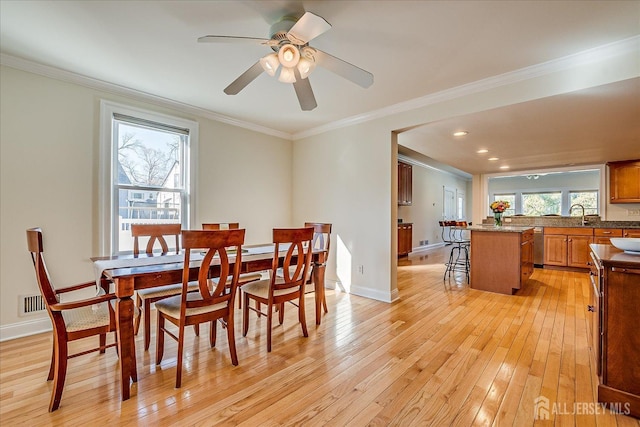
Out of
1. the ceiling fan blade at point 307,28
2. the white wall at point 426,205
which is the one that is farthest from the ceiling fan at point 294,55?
the white wall at point 426,205

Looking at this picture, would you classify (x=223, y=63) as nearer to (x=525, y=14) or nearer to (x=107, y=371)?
(x=525, y=14)

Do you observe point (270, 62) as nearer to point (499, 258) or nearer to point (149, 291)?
point (149, 291)

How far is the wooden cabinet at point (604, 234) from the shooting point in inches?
197

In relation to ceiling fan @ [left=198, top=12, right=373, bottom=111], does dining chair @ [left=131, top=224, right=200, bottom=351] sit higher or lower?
lower

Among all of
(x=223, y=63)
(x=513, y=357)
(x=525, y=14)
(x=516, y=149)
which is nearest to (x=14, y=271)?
(x=223, y=63)

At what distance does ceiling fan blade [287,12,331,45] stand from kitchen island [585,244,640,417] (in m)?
2.11

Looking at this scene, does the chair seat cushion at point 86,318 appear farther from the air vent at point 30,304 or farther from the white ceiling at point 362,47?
the white ceiling at point 362,47

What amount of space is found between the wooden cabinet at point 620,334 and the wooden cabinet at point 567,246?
4798 millimetres

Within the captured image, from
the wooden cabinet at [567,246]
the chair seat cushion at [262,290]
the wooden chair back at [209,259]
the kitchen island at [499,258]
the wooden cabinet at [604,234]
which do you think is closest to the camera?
the wooden chair back at [209,259]

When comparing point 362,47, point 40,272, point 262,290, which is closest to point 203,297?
point 262,290

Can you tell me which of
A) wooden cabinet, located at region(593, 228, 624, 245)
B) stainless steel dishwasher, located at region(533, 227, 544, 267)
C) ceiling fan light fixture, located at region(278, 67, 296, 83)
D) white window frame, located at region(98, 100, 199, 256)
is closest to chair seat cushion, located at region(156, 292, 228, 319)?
white window frame, located at region(98, 100, 199, 256)

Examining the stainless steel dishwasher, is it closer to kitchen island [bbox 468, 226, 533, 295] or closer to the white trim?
kitchen island [bbox 468, 226, 533, 295]

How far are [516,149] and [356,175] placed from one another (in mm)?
2826

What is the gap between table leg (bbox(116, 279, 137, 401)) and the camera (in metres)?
1.72
